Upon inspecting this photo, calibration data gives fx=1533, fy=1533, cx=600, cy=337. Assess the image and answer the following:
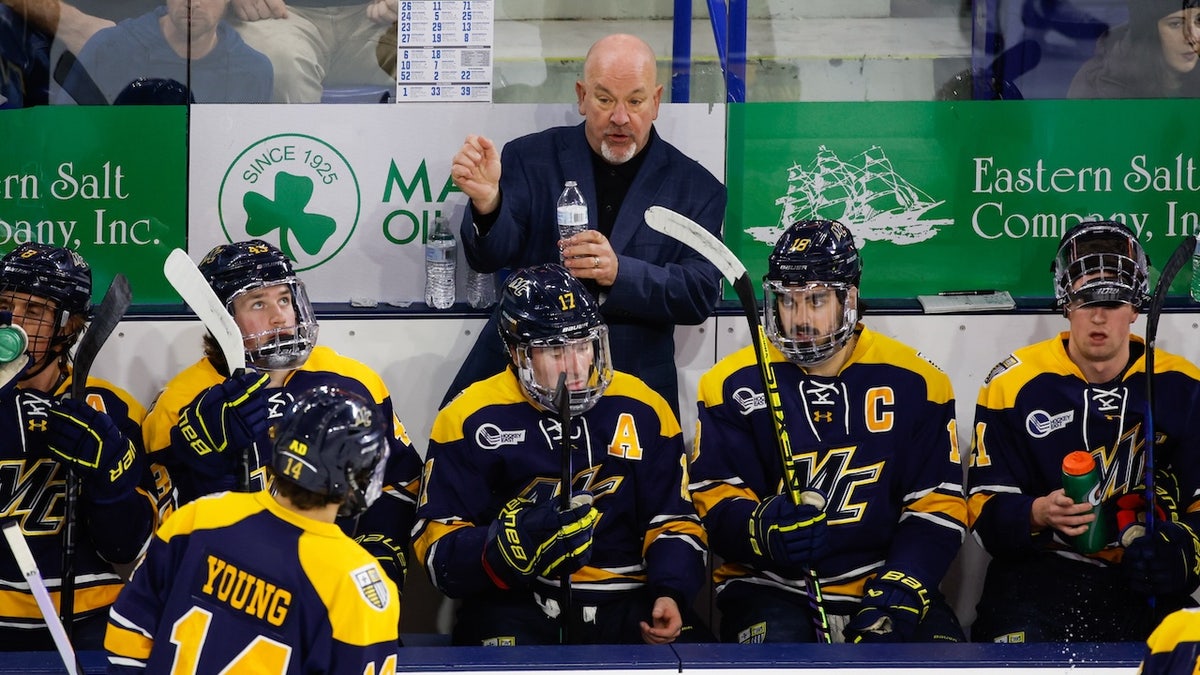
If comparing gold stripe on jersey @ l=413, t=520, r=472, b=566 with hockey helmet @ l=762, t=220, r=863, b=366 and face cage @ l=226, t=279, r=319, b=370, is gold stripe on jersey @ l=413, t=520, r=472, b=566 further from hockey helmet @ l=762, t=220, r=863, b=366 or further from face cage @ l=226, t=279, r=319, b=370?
hockey helmet @ l=762, t=220, r=863, b=366

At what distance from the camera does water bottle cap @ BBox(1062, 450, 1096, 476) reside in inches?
139

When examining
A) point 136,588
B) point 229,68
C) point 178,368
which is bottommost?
point 136,588

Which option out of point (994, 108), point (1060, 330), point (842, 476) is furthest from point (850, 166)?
point (842, 476)

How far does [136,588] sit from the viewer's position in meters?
2.59

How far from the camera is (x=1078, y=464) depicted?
354 centimetres

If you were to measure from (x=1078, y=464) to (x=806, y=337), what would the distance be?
0.71 meters

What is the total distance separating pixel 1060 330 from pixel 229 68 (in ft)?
8.56

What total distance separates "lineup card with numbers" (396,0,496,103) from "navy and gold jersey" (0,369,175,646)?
1.45 m

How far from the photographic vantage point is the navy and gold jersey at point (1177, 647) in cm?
232

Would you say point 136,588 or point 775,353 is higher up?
point 775,353

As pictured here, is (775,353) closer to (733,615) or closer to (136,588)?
(733,615)

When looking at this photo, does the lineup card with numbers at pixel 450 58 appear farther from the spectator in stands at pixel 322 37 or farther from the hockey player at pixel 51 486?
the hockey player at pixel 51 486

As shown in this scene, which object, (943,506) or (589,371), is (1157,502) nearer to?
(943,506)

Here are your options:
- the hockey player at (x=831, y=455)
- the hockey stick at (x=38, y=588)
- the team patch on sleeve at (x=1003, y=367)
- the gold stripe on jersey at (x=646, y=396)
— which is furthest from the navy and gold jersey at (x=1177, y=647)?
the hockey stick at (x=38, y=588)
